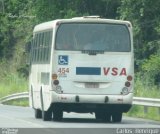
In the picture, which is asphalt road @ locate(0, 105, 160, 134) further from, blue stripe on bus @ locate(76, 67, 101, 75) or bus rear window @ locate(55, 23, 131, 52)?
bus rear window @ locate(55, 23, 131, 52)

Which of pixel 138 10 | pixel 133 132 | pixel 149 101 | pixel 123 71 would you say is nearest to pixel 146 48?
pixel 138 10

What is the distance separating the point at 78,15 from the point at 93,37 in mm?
26350

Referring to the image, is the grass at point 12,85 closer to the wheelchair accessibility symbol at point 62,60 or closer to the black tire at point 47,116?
the black tire at point 47,116

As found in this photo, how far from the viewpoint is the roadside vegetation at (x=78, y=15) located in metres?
44.6

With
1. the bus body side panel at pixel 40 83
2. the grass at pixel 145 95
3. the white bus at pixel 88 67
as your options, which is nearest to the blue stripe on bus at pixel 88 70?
the white bus at pixel 88 67

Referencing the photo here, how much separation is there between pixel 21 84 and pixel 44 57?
982 inches

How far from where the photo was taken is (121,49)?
28484 mm

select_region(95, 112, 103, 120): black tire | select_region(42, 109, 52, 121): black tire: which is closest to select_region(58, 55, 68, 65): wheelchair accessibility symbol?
select_region(42, 109, 52, 121): black tire

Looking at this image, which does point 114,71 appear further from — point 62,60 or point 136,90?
point 136,90

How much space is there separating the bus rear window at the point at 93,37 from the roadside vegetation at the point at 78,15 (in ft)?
12.6

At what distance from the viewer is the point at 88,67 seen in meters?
28.2

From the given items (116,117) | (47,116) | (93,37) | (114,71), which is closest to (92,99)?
(114,71)

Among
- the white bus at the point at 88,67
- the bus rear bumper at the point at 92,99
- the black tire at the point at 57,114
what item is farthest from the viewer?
the black tire at the point at 57,114

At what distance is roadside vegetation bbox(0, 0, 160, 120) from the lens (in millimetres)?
44562
